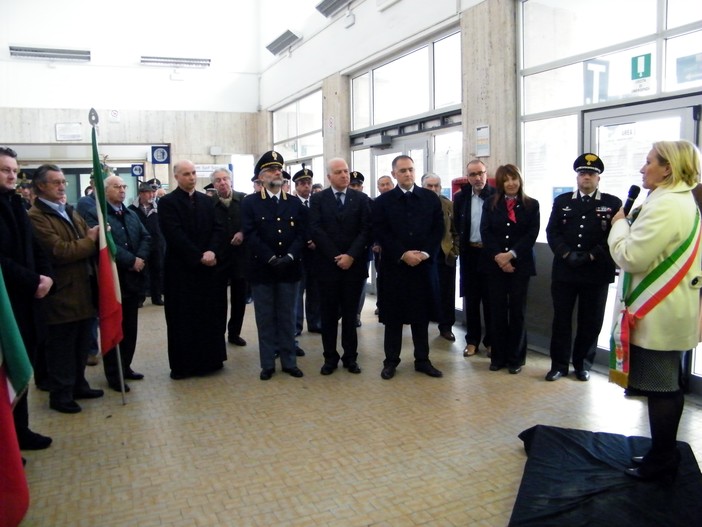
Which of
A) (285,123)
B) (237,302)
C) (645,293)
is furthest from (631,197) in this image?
(285,123)

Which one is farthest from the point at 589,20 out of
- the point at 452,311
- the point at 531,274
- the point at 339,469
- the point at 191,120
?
the point at 191,120

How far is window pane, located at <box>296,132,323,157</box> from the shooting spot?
1023 centimetres

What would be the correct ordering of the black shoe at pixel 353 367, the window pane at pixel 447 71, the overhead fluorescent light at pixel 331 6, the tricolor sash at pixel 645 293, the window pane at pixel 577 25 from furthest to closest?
1. the overhead fluorescent light at pixel 331 6
2. the window pane at pixel 447 71
3. the black shoe at pixel 353 367
4. the window pane at pixel 577 25
5. the tricolor sash at pixel 645 293

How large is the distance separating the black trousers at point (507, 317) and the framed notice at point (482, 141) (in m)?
1.65

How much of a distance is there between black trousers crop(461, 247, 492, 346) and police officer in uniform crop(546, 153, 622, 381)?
0.78 metres

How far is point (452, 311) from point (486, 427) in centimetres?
237

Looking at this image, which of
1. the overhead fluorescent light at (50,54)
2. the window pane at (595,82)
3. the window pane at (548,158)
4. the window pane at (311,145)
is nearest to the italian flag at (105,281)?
the window pane at (548,158)

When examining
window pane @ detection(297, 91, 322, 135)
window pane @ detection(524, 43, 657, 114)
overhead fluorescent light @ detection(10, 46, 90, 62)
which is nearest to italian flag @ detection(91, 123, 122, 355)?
window pane @ detection(524, 43, 657, 114)

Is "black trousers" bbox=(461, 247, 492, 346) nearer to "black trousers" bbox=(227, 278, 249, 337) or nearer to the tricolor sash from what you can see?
"black trousers" bbox=(227, 278, 249, 337)

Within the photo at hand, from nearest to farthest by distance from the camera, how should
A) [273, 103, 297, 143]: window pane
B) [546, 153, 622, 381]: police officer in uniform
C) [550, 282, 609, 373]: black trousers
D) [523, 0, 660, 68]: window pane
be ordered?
[546, 153, 622, 381]: police officer in uniform < [550, 282, 609, 373]: black trousers < [523, 0, 660, 68]: window pane < [273, 103, 297, 143]: window pane

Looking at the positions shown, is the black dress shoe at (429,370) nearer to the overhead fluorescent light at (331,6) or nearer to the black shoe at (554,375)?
the black shoe at (554,375)

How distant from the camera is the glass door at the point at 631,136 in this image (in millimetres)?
4164

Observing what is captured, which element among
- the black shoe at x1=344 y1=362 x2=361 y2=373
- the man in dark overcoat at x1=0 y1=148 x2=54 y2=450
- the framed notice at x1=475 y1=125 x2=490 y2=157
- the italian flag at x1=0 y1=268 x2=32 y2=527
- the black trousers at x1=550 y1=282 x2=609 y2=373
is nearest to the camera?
the italian flag at x1=0 y1=268 x2=32 y2=527

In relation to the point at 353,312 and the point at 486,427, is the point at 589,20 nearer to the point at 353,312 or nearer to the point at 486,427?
the point at 353,312
